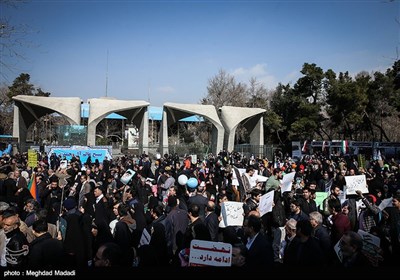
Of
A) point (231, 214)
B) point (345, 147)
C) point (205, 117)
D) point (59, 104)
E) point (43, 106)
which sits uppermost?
point (59, 104)

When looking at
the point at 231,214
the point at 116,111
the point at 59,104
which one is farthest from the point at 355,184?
the point at 59,104

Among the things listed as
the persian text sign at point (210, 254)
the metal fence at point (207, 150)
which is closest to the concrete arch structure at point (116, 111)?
the metal fence at point (207, 150)

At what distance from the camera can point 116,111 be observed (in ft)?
109

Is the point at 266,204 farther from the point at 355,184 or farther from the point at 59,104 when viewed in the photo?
the point at 59,104

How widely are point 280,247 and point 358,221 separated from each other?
6.74 ft

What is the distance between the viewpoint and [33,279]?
2922mm

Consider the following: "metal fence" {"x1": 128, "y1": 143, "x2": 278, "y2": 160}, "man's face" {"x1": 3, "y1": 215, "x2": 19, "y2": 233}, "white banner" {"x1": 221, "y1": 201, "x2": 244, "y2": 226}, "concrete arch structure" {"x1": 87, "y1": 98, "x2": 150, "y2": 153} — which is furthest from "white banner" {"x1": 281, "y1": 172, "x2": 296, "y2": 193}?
"metal fence" {"x1": 128, "y1": 143, "x2": 278, "y2": 160}

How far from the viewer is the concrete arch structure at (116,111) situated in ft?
102

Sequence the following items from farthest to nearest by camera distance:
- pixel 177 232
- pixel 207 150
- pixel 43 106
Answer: pixel 207 150
pixel 43 106
pixel 177 232

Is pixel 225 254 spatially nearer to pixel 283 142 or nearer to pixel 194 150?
pixel 194 150

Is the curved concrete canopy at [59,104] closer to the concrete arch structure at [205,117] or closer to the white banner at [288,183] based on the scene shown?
the concrete arch structure at [205,117]

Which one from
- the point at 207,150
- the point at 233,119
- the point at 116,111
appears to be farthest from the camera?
the point at 233,119

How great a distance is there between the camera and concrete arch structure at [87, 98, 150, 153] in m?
31.2

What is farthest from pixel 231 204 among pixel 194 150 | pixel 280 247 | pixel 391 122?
pixel 391 122
